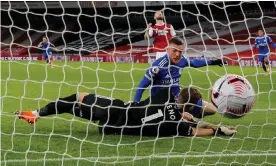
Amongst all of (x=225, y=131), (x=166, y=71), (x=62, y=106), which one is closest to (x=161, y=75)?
(x=166, y=71)

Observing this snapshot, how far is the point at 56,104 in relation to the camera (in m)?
4.52

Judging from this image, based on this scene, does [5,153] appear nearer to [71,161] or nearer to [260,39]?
[71,161]

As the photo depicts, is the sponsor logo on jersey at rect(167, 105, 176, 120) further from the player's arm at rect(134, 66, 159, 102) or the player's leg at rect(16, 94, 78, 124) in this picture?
the player's arm at rect(134, 66, 159, 102)

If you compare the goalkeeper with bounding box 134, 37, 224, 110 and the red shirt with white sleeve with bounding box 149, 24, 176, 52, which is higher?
the red shirt with white sleeve with bounding box 149, 24, 176, 52

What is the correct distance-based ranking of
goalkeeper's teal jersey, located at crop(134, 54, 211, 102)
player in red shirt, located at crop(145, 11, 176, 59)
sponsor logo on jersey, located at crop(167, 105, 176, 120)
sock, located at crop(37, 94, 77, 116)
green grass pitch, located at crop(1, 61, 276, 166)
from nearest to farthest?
green grass pitch, located at crop(1, 61, 276, 166) < sponsor logo on jersey, located at crop(167, 105, 176, 120) < sock, located at crop(37, 94, 77, 116) < goalkeeper's teal jersey, located at crop(134, 54, 211, 102) < player in red shirt, located at crop(145, 11, 176, 59)

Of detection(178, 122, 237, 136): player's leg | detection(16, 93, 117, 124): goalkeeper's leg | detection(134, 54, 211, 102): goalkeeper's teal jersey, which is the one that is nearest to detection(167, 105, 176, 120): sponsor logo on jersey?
detection(178, 122, 237, 136): player's leg

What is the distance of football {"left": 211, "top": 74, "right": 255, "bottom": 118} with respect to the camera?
12.0 ft

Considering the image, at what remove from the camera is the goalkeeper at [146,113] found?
4258 mm

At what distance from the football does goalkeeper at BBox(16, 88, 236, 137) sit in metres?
0.44

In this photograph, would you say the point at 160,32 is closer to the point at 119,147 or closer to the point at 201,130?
the point at 201,130

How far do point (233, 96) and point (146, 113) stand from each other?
92cm

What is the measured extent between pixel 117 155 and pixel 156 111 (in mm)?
638

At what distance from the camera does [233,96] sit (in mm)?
3660

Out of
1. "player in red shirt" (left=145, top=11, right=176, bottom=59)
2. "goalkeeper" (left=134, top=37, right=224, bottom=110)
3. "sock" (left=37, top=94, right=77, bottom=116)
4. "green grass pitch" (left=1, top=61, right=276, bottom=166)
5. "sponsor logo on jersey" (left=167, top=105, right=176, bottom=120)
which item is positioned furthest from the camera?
"player in red shirt" (left=145, top=11, right=176, bottom=59)
